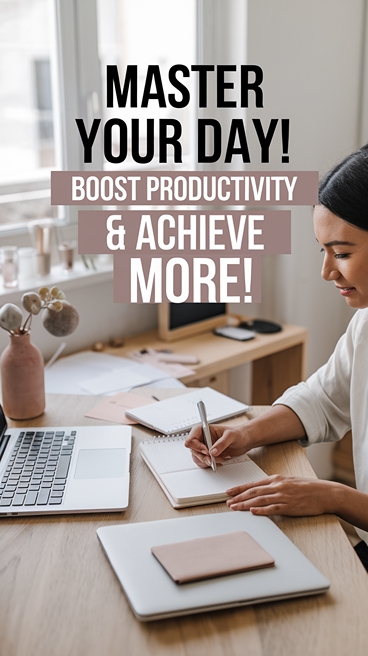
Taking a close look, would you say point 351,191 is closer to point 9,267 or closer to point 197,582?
point 197,582

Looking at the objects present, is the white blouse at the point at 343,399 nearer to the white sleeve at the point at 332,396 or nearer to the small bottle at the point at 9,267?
the white sleeve at the point at 332,396

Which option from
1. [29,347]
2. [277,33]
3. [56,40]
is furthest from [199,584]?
[277,33]

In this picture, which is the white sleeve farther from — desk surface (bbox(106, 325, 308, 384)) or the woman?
desk surface (bbox(106, 325, 308, 384))

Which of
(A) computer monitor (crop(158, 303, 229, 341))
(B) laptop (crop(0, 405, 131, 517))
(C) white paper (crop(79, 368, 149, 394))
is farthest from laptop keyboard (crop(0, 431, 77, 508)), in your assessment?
(A) computer monitor (crop(158, 303, 229, 341))

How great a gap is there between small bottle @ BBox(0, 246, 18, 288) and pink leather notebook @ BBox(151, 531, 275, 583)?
1224 mm

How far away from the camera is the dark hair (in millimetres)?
1214

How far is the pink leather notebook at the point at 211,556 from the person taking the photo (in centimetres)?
87

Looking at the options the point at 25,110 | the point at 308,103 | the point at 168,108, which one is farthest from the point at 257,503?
the point at 308,103

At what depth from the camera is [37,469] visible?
1.20 meters

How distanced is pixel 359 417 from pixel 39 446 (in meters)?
0.62

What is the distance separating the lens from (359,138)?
276cm

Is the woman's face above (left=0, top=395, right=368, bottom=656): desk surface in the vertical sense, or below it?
above

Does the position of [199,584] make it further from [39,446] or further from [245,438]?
[39,446]

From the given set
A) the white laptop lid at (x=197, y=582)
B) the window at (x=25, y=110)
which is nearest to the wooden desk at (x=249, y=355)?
the window at (x=25, y=110)
